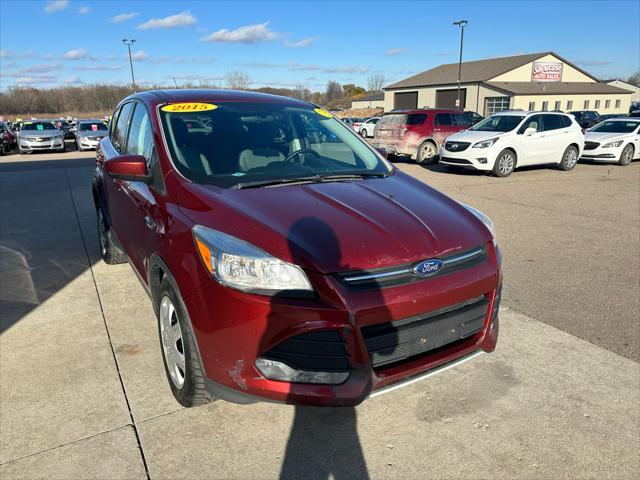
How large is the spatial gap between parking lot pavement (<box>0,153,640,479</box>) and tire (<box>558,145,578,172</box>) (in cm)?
1059

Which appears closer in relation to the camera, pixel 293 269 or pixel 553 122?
pixel 293 269

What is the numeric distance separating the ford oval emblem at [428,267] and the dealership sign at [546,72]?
60.1 m

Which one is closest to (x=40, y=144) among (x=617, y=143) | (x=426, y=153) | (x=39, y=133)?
(x=39, y=133)

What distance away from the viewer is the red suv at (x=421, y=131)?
49.6 feet

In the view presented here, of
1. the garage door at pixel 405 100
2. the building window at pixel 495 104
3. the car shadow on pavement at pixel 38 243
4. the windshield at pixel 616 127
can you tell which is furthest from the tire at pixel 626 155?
the garage door at pixel 405 100

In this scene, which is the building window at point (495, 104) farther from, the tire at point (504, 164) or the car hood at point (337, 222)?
the car hood at point (337, 222)

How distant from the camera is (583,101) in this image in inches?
2163

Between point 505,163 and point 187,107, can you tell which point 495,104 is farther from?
point 187,107

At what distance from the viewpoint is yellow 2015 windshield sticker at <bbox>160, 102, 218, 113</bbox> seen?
3.36m

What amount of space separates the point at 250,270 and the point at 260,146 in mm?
1392

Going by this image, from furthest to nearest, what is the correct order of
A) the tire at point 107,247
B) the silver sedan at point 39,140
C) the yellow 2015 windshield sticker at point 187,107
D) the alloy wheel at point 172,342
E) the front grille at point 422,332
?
the silver sedan at point 39,140, the tire at point 107,247, the yellow 2015 windshield sticker at point 187,107, the alloy wheel at point 172,342, the front grille at point 422,332

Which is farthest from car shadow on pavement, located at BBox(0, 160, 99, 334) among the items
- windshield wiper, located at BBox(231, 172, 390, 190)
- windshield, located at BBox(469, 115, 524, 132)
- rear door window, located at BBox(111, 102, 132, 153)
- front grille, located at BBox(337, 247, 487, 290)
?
windshield, located at BBox(469, 115, 524, 132)

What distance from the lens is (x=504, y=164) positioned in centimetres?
1254

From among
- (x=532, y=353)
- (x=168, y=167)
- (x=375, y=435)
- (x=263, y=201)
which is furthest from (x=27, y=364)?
(x=532, y=353)
